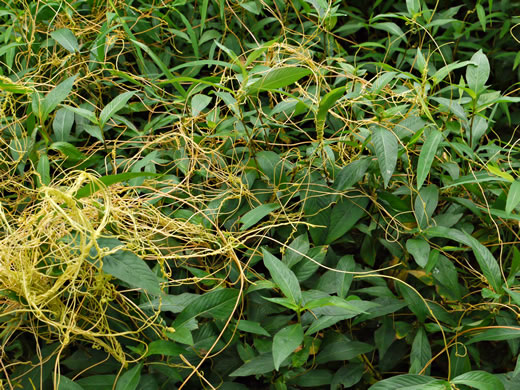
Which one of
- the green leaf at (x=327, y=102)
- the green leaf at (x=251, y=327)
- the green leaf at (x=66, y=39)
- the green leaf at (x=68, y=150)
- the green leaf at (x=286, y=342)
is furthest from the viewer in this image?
the green leaf at (x=66, y=39)

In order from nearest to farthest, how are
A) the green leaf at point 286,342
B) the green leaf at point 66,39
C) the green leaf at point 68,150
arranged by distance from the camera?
the green leaf at point 286,342
the green leaf at point 68,150
the green leaf at point 66,39

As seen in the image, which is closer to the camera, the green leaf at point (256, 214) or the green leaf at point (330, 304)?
the green leaf at point (330, 304)

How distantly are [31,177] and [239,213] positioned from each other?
0.48 m

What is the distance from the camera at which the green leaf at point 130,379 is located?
2.76 feet

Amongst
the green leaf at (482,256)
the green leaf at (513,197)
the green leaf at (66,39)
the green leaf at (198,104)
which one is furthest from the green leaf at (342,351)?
the green leaf at (66,39)

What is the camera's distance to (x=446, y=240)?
1.07 meters

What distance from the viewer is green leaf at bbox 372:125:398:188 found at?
982 millimetres

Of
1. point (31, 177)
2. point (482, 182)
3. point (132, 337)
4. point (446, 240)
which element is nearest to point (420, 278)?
point (446, 240)

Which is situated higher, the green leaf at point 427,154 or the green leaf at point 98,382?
the green leaf at point 427,154

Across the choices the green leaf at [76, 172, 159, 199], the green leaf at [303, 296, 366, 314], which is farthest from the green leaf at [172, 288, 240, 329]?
the green leaf at [76, 172, 159, 199]

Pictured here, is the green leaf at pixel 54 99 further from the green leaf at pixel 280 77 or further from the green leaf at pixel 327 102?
the green leaf at pixel 327 102

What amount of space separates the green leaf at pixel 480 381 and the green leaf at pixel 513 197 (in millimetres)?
286

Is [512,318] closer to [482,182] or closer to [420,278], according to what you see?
[420,278]

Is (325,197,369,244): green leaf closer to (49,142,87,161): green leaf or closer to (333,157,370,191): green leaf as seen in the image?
(333,157,370,191): green leaf
